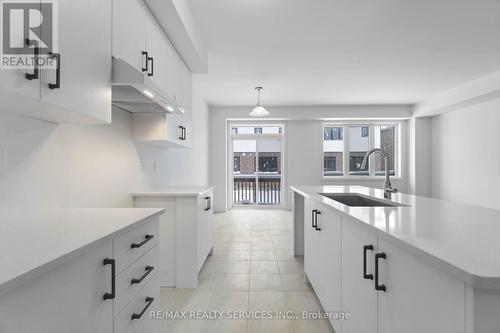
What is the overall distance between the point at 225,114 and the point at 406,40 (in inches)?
168

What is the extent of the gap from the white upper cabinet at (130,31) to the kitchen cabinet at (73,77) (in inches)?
3.6

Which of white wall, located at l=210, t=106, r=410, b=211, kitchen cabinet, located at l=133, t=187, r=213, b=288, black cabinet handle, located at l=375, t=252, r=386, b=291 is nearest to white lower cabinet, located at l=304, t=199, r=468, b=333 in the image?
black cabinet handle, located at l=375, t=252, r=386, b=291

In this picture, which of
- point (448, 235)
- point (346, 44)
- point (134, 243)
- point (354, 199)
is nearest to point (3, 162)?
point (134, 243)

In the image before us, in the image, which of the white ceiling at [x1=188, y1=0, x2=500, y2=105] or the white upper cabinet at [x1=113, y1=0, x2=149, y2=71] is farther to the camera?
the white ceiling at [x1=188, y1=0, x2=500, y2=105]

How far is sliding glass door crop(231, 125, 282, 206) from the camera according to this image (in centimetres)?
686

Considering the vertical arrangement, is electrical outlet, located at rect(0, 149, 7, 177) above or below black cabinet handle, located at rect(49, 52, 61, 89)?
below

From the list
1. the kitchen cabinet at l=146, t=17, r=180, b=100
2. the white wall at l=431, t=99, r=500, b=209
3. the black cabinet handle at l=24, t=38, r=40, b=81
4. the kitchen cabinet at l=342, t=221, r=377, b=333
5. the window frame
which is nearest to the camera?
the black cabinet handle at l=24, t=38, r=40, b=81

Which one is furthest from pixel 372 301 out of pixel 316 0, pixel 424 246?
pixel 316 0

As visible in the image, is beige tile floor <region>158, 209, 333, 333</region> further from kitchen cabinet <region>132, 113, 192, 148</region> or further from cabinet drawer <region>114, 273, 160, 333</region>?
kitchen cabinet <region>132, 113, 192, 148</region>

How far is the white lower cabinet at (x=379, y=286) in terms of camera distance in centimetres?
69

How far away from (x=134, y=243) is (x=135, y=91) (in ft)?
3.29

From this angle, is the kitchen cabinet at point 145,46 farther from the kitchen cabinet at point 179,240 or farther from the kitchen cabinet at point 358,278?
the kitchen cabinet at point 358,278

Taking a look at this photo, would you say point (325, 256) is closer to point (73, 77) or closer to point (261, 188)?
point (73, 77)

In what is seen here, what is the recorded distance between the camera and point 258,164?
686 centimetres
